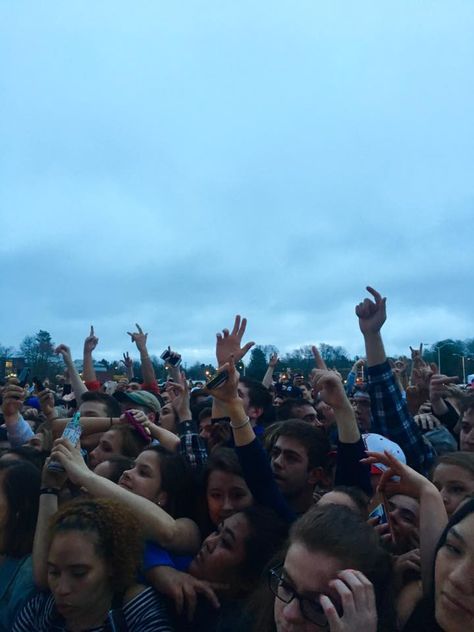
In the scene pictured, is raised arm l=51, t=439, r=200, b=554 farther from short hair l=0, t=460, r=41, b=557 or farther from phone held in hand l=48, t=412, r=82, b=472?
short hair l=0, t=460, r=41, b=557

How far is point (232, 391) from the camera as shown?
3.43 meters

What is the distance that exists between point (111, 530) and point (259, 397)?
9.17ft

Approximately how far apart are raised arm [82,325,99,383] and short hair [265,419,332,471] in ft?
16.1

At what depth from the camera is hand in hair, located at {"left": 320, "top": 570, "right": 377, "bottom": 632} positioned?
1.64m

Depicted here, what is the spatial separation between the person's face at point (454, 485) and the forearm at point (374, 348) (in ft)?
5.38

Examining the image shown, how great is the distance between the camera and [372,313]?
4531mm

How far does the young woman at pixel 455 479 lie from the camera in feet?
9.29

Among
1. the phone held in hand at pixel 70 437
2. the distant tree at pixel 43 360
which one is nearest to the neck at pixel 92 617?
the phone held in hand at pixel 70 437

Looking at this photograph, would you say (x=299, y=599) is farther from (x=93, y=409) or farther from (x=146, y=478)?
(x=93, y=409)

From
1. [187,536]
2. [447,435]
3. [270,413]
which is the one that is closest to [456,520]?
[187,536]

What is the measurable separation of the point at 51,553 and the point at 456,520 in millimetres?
1738

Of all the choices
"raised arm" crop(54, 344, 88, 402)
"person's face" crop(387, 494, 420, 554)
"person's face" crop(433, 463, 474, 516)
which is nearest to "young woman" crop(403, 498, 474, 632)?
"person's face" crop(387, 494, 420, 554)

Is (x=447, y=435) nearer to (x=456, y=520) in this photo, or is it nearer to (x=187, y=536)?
(x=187, y=536)

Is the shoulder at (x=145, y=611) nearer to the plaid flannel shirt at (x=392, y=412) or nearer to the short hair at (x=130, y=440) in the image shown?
the short hair at (x=130, y=440)
